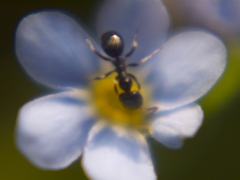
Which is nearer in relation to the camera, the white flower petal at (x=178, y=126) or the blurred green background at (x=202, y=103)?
the white flower petal at (x=178, y=126)

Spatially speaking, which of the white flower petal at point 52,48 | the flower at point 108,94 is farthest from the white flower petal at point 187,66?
the white flower petal at point 52,48

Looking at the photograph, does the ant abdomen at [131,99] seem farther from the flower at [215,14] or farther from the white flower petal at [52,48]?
the flower at [215,14]

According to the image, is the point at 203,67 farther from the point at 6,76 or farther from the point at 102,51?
the point at 6,76

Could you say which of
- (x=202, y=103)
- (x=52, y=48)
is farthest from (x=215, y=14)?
(x=52, y=48)

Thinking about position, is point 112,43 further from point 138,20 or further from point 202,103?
point 202,103

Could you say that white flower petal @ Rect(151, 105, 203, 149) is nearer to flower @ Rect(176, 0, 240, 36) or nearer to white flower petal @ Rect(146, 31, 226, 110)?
white flower petal @ Rect(146, 31, 226, 110)

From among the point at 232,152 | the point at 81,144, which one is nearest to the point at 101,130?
the point at 81,144
